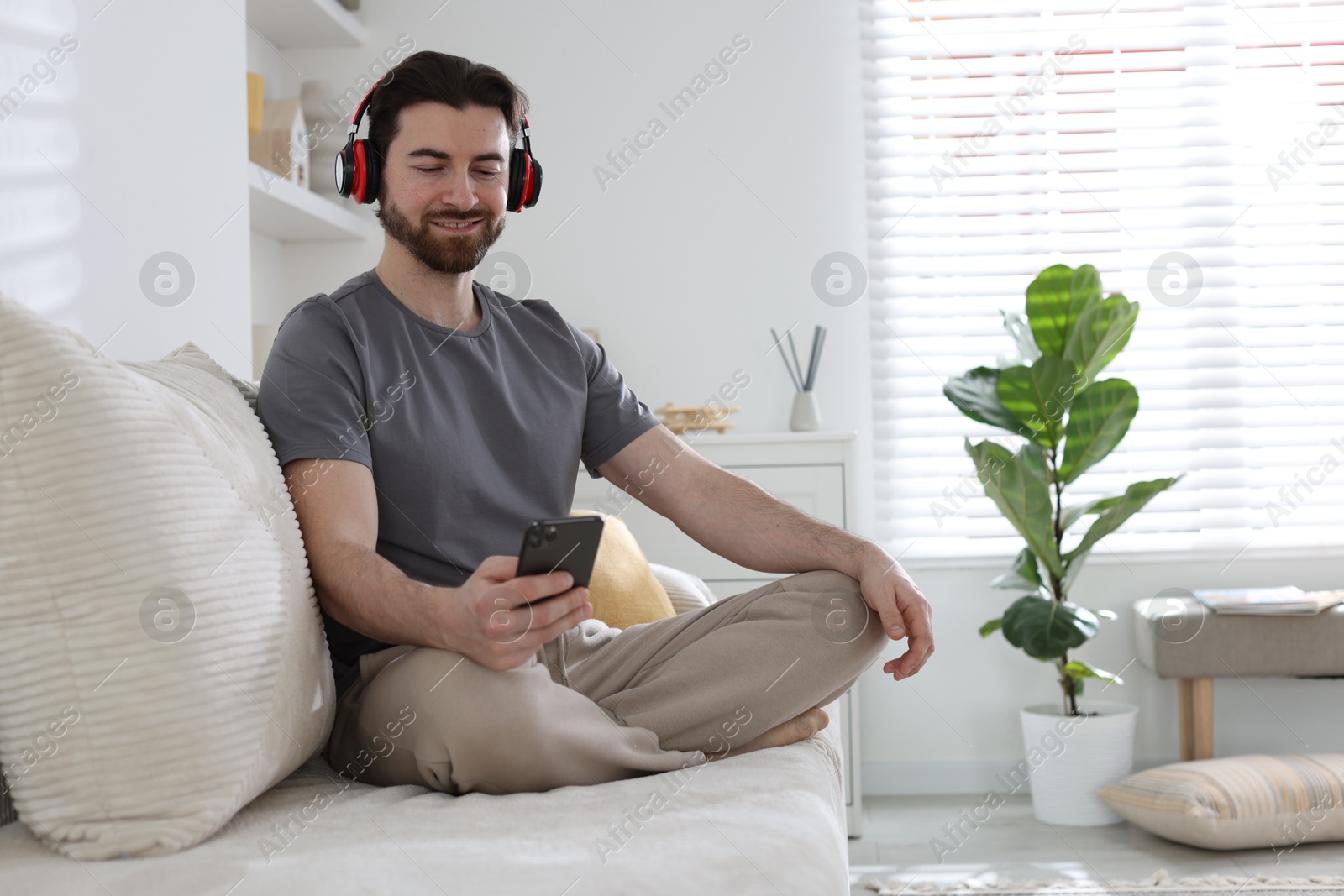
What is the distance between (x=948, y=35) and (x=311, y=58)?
179 cm

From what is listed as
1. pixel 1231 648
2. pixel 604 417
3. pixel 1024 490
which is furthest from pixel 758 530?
pixel 1231 648

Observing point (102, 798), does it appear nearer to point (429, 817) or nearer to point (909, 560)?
point (429, 817)

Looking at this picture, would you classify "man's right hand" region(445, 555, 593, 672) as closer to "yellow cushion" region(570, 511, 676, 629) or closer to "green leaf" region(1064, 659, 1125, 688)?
"yellow cushion" region(570, 511, 676, 629)

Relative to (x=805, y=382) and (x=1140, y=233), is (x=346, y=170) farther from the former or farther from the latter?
(x=1140, y=233)

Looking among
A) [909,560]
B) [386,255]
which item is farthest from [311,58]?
[909,560]

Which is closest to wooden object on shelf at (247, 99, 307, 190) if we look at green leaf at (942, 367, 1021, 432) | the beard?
the beard

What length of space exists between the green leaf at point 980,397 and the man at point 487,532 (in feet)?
4.24

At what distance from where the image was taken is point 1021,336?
2604 mm

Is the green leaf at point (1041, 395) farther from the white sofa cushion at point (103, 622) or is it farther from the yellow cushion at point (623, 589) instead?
the white sofa cushion at point (103, 622)

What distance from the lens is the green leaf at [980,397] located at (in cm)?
254

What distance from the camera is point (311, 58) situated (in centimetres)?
307

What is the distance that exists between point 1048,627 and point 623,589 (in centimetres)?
128

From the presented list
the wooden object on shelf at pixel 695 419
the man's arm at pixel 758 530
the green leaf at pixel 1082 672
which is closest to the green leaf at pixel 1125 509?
the green leaf at pixel 1082 672

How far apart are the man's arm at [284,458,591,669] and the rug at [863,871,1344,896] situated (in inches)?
56.2
